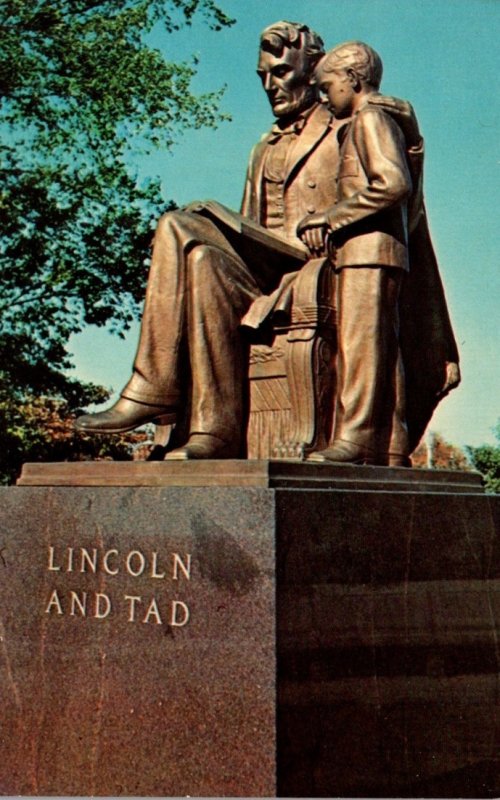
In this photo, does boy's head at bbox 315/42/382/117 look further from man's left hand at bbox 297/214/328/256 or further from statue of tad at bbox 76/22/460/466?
man's left hand at bbox 297/214/328/256

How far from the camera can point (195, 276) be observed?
18.1ft

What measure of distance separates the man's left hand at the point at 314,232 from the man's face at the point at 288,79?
0.96m

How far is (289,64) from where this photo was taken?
6.39 metres

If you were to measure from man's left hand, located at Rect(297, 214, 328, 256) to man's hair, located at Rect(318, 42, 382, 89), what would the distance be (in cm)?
83

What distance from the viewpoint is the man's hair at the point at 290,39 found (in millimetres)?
6367

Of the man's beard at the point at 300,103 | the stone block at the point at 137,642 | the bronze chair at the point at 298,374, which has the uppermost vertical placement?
the man's beard at the point at 300,103

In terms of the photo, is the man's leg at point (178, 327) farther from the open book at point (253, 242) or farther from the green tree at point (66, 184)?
the green tree at point (66, 184)

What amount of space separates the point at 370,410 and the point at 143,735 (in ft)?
6.23

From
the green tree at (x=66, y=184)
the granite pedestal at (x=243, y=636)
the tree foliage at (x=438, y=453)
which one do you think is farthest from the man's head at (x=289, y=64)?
the tree foliage at (x=438, y=453)

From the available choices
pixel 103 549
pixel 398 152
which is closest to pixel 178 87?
pixel 398 152

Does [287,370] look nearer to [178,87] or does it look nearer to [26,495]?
[26,495]

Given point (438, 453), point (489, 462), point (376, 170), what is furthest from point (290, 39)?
point (438, 453)

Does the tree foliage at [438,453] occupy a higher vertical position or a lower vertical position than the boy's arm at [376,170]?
higher

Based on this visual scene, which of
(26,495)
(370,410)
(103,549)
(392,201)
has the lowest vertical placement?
(103,549)
